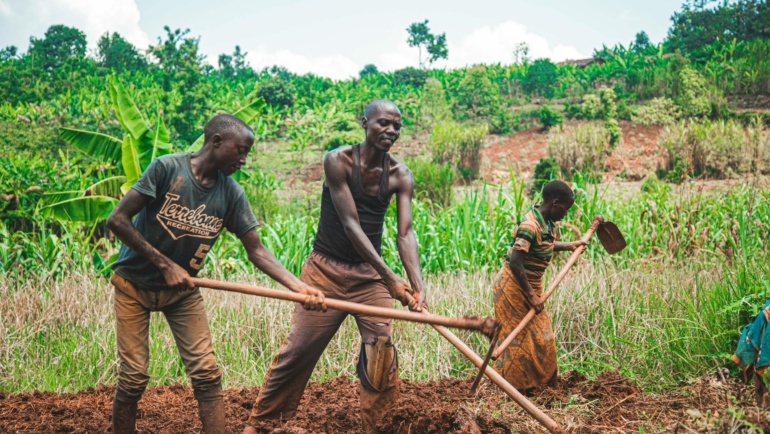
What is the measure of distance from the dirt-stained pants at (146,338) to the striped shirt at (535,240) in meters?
1.99

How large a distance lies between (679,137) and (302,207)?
787 centimetres

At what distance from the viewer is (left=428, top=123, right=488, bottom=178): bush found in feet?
46.8

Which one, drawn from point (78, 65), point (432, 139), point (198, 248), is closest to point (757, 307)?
point (198, 248)

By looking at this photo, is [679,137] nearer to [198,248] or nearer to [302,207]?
[302,207]

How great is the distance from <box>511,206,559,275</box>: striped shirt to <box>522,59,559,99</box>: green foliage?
60.5ft

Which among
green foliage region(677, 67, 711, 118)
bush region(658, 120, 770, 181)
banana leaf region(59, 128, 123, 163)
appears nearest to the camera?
banana leaf region(59, 128, 123, 163)

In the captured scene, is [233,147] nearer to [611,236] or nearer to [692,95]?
[611,236]

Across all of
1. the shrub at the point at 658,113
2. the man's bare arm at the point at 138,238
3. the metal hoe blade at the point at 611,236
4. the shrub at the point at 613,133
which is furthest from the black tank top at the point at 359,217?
the shrub at the point at 658,113

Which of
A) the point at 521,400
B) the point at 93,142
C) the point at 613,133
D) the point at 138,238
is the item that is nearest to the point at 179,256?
the point at 138,238

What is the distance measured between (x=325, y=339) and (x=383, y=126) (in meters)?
1.18

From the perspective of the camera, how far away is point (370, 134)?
3314 millimetres

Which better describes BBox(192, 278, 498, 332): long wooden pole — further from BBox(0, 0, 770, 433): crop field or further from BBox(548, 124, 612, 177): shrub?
BBox(548, 124, 612, 177): shrub

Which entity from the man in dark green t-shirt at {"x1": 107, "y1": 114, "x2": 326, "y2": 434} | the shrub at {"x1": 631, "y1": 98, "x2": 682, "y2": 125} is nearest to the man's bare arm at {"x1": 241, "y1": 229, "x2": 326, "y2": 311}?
the man in dark green t-shirt at {"x1": 107, "y1": 114, "x2": 326, "y2": 434}

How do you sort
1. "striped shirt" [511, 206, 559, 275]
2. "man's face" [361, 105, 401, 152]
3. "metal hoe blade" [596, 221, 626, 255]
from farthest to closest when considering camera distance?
"metal hoe blade" [596, 221, 626, 255] → "striped shirt" [511, 206, 559, 275] → "man's face" [361, 105, 401, 152]
